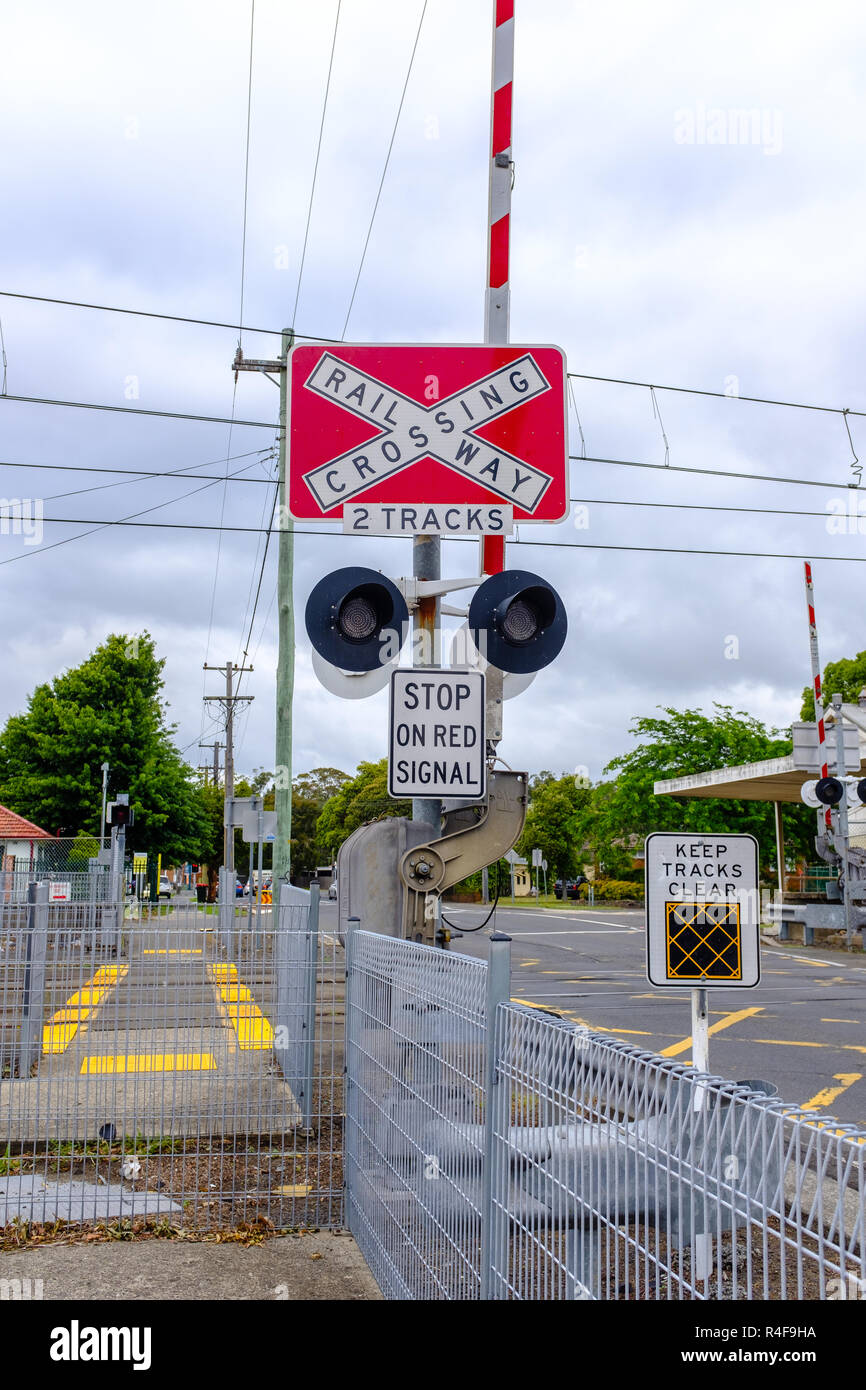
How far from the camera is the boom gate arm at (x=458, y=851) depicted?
6109 mm

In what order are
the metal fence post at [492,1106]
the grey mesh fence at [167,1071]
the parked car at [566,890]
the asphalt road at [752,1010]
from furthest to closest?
the parked car at [566,890] < the asphalt road at [752,1010] < the grey mesh fence at [167,1071] < the metal fence post at [492,1106]

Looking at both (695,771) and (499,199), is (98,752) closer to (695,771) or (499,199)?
(695,771)

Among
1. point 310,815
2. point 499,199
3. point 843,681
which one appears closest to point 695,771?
point 843,681

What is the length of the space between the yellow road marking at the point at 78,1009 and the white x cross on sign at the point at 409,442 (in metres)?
2.68

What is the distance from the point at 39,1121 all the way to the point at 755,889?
3687mm

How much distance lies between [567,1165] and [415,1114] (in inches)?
66.5

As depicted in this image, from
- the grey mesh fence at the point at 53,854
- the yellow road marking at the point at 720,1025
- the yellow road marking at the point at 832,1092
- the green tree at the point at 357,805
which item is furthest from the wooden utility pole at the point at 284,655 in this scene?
the green tree at the point at 357,805

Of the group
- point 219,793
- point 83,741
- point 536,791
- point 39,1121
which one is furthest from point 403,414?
point 219,793

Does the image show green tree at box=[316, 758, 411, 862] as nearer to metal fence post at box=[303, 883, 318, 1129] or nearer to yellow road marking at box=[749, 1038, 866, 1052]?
yellow road marking at box=[749, 1038, 866, 1052]

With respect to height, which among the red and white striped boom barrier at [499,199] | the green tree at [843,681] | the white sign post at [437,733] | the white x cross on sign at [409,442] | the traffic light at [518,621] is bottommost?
the white sign post at [437,733]

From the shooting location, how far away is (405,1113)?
467 centimetres

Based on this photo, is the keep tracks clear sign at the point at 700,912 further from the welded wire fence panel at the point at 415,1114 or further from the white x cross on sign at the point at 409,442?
the white x cross on sign at the point at 409,442

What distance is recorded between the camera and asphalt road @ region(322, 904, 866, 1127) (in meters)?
10.3
